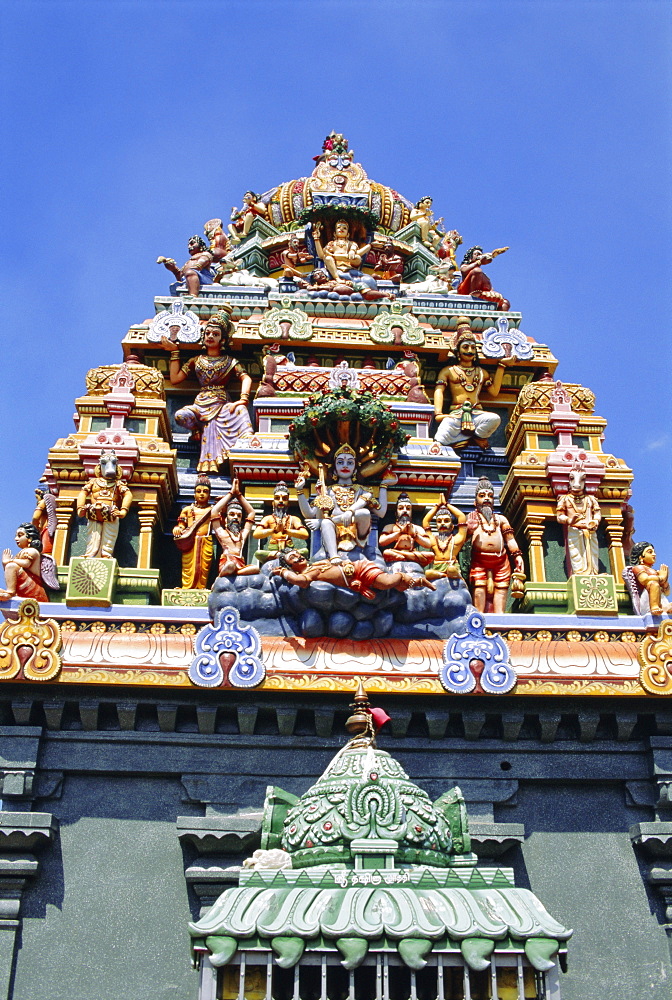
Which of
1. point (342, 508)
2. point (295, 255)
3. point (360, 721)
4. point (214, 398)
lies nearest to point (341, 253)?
point (295, 255)

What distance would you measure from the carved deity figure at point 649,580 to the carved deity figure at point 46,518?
28.0 ft

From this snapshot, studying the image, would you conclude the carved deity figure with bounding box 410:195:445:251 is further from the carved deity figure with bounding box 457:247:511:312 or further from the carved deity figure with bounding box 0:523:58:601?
the carved deity figure with bounding box 0:523:58:601

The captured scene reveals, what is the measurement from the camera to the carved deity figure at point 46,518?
16.0 meters

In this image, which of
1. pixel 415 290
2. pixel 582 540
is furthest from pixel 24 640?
pixel 415 290

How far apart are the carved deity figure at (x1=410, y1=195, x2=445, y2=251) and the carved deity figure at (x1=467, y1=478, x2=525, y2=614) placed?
1018 cm

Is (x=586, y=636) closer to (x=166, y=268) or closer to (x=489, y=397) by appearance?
(x=489, y=397)

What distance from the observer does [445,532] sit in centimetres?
1543

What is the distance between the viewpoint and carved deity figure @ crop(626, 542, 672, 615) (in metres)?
14.2

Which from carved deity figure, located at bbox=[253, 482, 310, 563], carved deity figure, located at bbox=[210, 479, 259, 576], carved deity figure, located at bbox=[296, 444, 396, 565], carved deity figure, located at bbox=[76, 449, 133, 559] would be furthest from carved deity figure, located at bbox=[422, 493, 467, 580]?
carved deity figure, located at bbox=[76, 449, 133, 559]

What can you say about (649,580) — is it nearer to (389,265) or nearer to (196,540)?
(196,540)

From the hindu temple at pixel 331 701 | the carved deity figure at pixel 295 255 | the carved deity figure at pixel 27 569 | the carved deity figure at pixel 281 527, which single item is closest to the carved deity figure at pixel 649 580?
the hindu temple at pixel 331 701

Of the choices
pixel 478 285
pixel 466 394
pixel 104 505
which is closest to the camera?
pixel 104 505

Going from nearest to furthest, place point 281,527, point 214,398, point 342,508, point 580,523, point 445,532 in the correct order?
point 342,508 < point 281,527 < point 445,532 < point 580,523 < point 214,398

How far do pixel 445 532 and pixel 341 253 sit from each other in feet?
29.4
